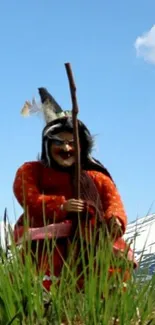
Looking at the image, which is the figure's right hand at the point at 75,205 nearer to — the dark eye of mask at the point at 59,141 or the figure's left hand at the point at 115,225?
the figure's left hand at the point at 115,225

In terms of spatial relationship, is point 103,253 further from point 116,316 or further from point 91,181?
point 91,181

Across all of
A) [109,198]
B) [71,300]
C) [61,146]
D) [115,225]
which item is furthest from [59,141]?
[71,300]

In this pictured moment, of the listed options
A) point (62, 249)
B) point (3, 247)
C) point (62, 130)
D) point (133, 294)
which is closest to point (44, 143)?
point (62, 130)

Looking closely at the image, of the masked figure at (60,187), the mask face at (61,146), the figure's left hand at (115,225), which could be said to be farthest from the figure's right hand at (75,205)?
the mask face at (61,146)

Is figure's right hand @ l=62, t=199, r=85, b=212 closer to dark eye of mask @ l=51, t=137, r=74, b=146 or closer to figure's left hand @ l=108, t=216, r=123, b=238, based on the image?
figure's left hand @ l=108, t=216, r=123, b=238

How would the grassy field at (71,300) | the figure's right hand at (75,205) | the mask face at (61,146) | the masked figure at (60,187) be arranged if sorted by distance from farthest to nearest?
the mask face at (61,146)
the masked figure at (60,187)
the figure's right hand at (75,205)
the grassy field at (71,300)

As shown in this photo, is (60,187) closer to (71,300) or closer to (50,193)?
(50,193)

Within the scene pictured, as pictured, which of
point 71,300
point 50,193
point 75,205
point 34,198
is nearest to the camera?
point 71,300

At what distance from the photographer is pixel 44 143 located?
8.80ft

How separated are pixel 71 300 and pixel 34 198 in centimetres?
84

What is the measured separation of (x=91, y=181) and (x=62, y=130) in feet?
0.76

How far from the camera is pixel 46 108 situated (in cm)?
273

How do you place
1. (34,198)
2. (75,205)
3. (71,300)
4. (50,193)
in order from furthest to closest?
1. (50,193)
2. (34,198)
3. (75,205)
4. (71,300)

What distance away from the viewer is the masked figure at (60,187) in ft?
8.07
